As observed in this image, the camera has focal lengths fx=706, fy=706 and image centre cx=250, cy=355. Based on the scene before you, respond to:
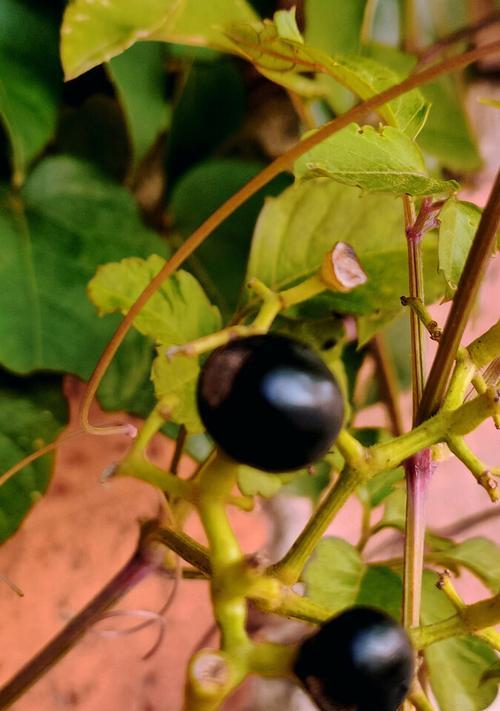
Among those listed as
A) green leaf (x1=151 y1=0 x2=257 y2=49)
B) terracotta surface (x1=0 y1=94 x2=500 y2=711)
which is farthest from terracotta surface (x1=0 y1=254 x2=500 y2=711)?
green leaf (x1=151 y1=0 x2=257 y2=49)

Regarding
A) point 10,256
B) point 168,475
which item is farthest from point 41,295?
point 168,475

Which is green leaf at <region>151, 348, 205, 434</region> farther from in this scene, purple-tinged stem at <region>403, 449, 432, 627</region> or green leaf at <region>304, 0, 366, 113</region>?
green leaf at <region>304, 0, 366, 113</region>

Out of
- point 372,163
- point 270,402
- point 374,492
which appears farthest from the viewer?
point 374,492

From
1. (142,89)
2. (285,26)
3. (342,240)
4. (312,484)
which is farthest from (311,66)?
(312,484)

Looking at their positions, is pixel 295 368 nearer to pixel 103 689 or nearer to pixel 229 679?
pixel 229 679

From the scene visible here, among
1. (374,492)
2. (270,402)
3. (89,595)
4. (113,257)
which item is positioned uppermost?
(270,402)

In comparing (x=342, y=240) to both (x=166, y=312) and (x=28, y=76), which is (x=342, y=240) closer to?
(x=166, y=312)
